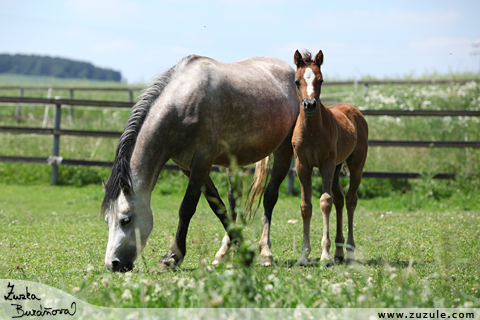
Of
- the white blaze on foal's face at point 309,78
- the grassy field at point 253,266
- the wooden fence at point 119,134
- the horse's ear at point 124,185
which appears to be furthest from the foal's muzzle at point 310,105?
the wooden fence at point 119,134

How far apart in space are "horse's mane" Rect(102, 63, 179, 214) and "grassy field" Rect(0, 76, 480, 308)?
0.71 meters

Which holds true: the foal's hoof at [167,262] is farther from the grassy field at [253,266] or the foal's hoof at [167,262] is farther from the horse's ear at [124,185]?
the horse's ear at [124,185]

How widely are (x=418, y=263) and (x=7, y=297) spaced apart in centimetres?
376

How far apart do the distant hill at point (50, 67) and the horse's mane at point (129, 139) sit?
6847cm

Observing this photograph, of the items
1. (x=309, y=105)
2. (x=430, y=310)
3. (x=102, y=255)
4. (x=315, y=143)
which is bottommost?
(x=102, y=255)

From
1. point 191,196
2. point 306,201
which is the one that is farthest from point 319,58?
point 191,196

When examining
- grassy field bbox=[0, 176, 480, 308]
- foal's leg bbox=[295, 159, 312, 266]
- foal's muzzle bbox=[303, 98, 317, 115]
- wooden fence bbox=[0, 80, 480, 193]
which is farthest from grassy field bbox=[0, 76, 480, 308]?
foal's muzzle bbox=[303, 98, 317, 115]

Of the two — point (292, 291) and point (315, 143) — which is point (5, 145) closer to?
point (315, 143)

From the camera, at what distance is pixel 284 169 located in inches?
234

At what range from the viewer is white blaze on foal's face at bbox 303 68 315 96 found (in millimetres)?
4691

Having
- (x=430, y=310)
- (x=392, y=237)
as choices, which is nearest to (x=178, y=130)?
(x=430, y=310)

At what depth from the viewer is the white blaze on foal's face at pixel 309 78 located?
469cm

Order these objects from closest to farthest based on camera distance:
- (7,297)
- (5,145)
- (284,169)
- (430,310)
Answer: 1. (430,310)
2. (7,297)
3. (284,169)
4. (5,145)
